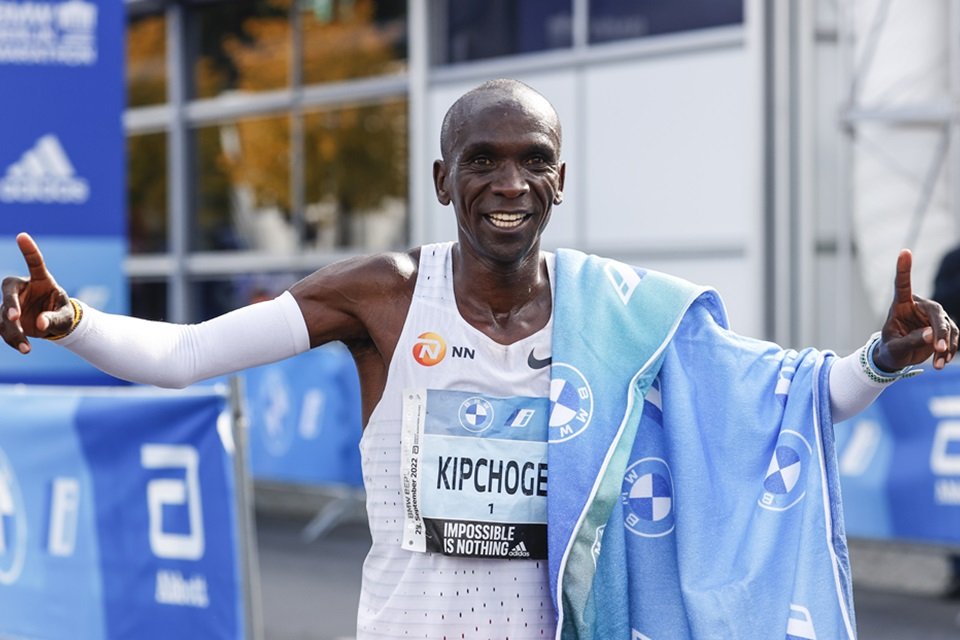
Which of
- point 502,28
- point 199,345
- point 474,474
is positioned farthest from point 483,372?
point 502,28

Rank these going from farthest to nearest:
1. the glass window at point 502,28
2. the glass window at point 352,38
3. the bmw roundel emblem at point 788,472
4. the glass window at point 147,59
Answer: the glass window at point 147,59, the glass window at point 352,38, the glass window at point 502,28, the bmw roundel emblem at point 788,472

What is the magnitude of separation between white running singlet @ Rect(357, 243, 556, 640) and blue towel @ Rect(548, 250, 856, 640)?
0.26 feet

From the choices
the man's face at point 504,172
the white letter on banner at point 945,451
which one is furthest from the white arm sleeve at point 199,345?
the white letter on banner at point 945,451

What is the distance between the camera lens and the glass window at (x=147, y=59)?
17.2 metres

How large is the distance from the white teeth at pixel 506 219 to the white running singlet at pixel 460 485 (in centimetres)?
21

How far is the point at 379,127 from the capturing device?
1450 cm

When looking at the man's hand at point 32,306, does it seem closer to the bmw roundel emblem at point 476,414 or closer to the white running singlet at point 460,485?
the white running singlet at point 460,485

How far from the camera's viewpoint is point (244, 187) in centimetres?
1631

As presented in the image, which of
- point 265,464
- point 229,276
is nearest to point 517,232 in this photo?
point 265,464

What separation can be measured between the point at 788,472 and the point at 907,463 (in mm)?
5164

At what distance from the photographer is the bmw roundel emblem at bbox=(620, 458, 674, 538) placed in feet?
10.2

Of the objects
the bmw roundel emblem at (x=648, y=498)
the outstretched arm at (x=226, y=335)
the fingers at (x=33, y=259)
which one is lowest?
the bmw roundel emblem at (x=648, y=498)

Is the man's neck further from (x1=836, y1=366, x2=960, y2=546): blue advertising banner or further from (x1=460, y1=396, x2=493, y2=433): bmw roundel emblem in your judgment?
(x1=836, y1=366, x2=960, y2=546): blue advertising banner

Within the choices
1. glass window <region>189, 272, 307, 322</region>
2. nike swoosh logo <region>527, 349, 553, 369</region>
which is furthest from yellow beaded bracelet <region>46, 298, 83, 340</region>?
glass window <region>189, 272, 307, 322</region>
